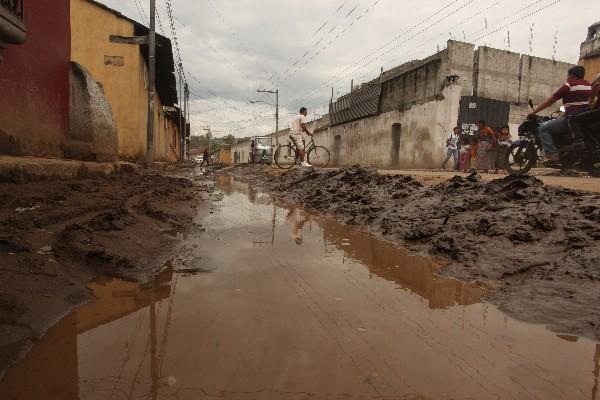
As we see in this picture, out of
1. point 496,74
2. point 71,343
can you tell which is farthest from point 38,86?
point 496,74

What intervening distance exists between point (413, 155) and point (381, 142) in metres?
2.65

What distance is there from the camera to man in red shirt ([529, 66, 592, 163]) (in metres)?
5.50

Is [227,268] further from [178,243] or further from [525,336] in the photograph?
[525,336]

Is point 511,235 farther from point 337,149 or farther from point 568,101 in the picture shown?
point 337,149

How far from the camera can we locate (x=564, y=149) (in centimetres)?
580

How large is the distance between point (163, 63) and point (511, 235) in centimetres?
1651

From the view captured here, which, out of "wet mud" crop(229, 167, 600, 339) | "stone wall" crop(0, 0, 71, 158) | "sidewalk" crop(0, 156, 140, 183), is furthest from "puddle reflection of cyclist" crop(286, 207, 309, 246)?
"stone wall" crop(0, 0, 71, 158)

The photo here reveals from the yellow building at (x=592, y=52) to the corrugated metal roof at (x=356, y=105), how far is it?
7994 millimetres

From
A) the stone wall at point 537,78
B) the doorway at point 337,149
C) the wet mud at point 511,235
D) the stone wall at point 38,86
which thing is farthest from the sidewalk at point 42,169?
the doorway at point 337,149

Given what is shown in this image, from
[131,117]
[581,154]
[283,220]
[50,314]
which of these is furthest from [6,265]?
[131,117]

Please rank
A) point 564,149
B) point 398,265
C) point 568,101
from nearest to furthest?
point 398,265 → point 568,101 → point 564,149

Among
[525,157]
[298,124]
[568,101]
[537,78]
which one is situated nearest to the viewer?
[568,101]

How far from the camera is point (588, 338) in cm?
138

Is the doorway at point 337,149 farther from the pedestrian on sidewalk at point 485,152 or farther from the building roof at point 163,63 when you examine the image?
the pedestrian on sidewalk at point 485,152
